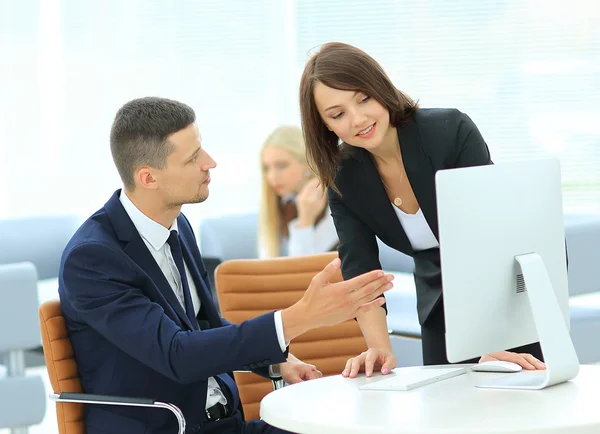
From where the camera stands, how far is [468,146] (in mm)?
2412

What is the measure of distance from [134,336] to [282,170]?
2.87 meters

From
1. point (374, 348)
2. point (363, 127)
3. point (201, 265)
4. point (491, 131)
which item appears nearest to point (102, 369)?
point (201, 265)

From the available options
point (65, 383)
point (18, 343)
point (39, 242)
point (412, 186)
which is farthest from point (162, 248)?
point (39, 242)

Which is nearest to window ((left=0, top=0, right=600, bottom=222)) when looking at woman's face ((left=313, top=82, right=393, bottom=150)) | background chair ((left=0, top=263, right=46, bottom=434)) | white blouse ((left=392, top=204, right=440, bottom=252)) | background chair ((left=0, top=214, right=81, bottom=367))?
background chair ((left=0, top=214, right=81, bottom=367))

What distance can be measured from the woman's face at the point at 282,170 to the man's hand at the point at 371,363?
2613 mm

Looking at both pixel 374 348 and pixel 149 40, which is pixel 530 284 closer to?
pixel 374 348

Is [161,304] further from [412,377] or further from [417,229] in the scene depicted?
[417,229]

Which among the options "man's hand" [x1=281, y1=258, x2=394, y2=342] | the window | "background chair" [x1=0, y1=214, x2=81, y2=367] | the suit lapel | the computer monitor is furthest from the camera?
the window

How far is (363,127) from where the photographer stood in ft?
7.75

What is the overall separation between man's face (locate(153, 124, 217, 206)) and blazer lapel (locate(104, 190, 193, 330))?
0.38 feet

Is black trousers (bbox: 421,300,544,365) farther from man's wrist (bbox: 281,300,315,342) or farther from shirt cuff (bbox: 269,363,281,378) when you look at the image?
man's wrist (bbox: 281,300,315,342)

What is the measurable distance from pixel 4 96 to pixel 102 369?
4560 mm

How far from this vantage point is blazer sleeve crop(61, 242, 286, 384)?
2.04 m

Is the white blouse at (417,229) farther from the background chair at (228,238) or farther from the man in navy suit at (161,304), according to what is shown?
the background chair at (228,238)
